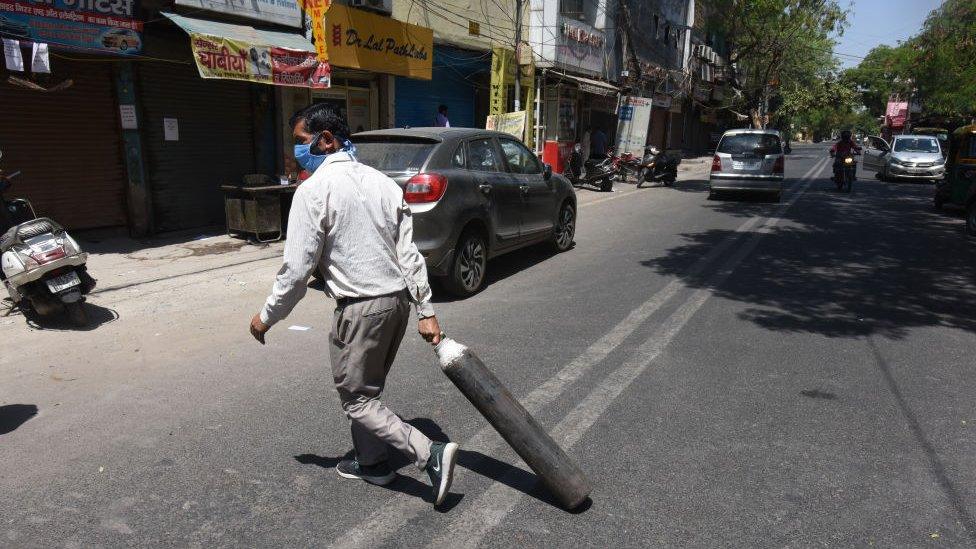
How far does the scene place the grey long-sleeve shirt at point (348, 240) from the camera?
275 centimetres

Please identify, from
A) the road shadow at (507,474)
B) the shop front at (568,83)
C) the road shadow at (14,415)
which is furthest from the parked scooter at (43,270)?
the shop front at (568,83)

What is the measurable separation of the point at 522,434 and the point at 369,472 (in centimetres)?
80

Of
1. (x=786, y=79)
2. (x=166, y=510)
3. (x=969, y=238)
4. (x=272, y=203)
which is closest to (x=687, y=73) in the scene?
(x=786, y=79)

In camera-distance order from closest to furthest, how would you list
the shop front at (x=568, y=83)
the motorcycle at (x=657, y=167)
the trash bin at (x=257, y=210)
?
the trash bin at (x=257, y=210) < the shop front at (x=568, y=83) < the motorcycle at (x=657, y=167)

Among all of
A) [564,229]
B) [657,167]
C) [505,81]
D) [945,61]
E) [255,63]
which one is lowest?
[564,229]

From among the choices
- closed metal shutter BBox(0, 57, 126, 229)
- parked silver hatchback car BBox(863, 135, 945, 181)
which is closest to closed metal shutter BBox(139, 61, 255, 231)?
closed metal shutter BBox(0, 57, 126, 229)

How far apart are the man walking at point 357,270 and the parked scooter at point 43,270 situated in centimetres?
362

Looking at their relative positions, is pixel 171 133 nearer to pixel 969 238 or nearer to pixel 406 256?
pixel 406 256

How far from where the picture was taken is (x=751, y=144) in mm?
15633

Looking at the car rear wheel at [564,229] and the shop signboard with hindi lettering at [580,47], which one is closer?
the car rear wheel at [564,229]

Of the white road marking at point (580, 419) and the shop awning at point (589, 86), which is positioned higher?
the shop awning at point (589, 86)

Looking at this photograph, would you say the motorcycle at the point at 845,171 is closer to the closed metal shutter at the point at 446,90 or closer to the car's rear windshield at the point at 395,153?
the closed metal shutter at the point at 446,90

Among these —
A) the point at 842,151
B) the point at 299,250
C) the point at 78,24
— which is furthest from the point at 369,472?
the point at 842,151

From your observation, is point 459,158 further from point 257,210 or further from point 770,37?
point 770,37
